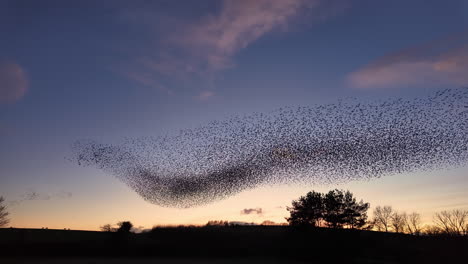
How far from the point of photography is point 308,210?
75.0m

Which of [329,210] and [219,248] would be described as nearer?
[219,248]

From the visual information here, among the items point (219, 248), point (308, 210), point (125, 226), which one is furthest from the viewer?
point (308, 210)

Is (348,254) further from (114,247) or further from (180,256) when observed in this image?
(114,247)

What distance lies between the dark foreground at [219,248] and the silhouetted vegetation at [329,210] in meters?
19.2

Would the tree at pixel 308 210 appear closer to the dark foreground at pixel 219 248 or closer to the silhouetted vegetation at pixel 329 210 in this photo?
the silhouetted vegetation at pixel 329 210

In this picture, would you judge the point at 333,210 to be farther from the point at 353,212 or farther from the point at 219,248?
the point at 219,248

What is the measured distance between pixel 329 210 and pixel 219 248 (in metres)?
34.0

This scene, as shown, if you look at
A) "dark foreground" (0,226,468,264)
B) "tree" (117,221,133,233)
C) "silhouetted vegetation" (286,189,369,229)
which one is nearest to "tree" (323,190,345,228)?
"silhouetted vegetation" (286,189,369,229)

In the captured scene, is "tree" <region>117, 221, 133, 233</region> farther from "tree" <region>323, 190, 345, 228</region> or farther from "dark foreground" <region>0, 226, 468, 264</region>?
"tree" <region>323, 190, 345, 228</region>

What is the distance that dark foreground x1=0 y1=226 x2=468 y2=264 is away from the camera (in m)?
44.2

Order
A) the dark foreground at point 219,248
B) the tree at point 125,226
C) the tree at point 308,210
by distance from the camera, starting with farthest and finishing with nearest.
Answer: the tree at point 308,210, the tree at point 125,226, the dark foreground at point 219,248

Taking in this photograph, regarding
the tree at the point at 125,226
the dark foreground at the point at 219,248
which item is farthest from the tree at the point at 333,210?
the tree at the point at 125,226

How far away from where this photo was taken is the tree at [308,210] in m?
74.6

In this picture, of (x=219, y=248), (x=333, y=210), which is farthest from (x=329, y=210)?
(x=219, y=248)
